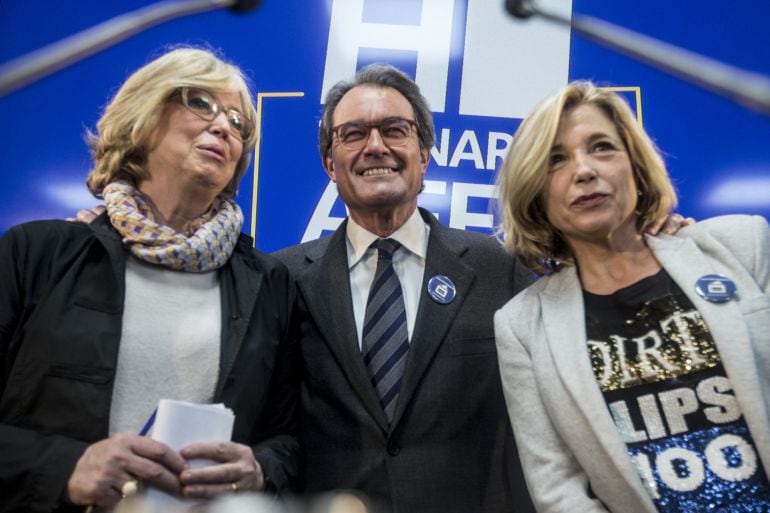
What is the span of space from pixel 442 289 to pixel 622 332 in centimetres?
57

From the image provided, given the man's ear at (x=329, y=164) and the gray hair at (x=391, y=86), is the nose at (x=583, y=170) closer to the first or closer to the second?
the gray hair at (x=391, y=86)

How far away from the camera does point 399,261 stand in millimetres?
2279

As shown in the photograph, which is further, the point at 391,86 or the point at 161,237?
the point at 391,86

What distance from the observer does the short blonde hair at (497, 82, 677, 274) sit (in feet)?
6.36

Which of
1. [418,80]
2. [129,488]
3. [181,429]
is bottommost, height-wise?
[129,488]

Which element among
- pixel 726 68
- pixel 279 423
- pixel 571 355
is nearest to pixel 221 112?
pixel 279 423

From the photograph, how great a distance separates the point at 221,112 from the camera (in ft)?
6.84

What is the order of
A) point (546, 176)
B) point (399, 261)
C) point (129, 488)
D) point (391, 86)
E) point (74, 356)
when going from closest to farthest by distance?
point (129, 488) → point (74, 356) → point (546, 176) → point (399, 261) → point (391, 86)

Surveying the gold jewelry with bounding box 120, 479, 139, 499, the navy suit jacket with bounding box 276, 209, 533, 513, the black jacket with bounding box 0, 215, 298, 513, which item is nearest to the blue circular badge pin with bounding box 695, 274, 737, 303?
the navy suit jacket with bounding box 276, 209, 533, 513

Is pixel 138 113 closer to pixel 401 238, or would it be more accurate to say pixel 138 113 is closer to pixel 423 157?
pixel 401 238

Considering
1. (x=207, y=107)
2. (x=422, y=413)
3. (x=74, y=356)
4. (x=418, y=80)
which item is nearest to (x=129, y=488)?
(x=74, y=356)

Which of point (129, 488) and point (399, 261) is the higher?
point (399, 261)

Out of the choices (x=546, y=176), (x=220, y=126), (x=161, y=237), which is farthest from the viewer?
(x=220, y=126)

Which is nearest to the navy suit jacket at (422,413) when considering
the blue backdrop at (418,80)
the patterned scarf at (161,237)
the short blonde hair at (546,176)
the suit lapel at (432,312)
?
the suit lapel at (432,312)
